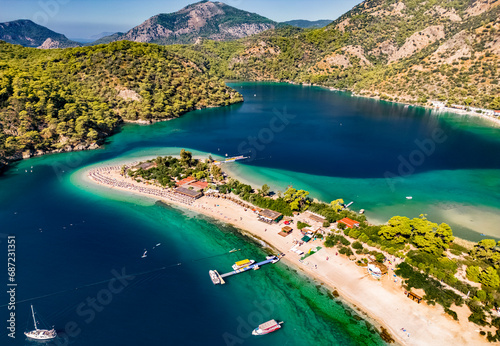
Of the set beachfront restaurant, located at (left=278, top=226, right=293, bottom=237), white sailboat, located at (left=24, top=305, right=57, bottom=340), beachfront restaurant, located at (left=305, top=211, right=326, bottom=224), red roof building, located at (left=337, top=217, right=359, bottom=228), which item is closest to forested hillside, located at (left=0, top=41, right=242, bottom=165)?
white sailboat, located at (left=24, top=305, right=57, bottom=340)

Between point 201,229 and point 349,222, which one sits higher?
point 349,222

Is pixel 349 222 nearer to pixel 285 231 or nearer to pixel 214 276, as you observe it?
pixel 285 231

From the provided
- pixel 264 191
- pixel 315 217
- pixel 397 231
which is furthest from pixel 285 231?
pixel 397 231

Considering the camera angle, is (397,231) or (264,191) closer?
(397,231)

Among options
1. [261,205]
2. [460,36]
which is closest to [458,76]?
[460,36]

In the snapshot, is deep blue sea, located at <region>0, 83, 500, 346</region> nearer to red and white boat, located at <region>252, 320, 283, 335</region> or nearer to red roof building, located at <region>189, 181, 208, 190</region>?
red and white boat, located at <region>252, 320, 283, 335</region>
